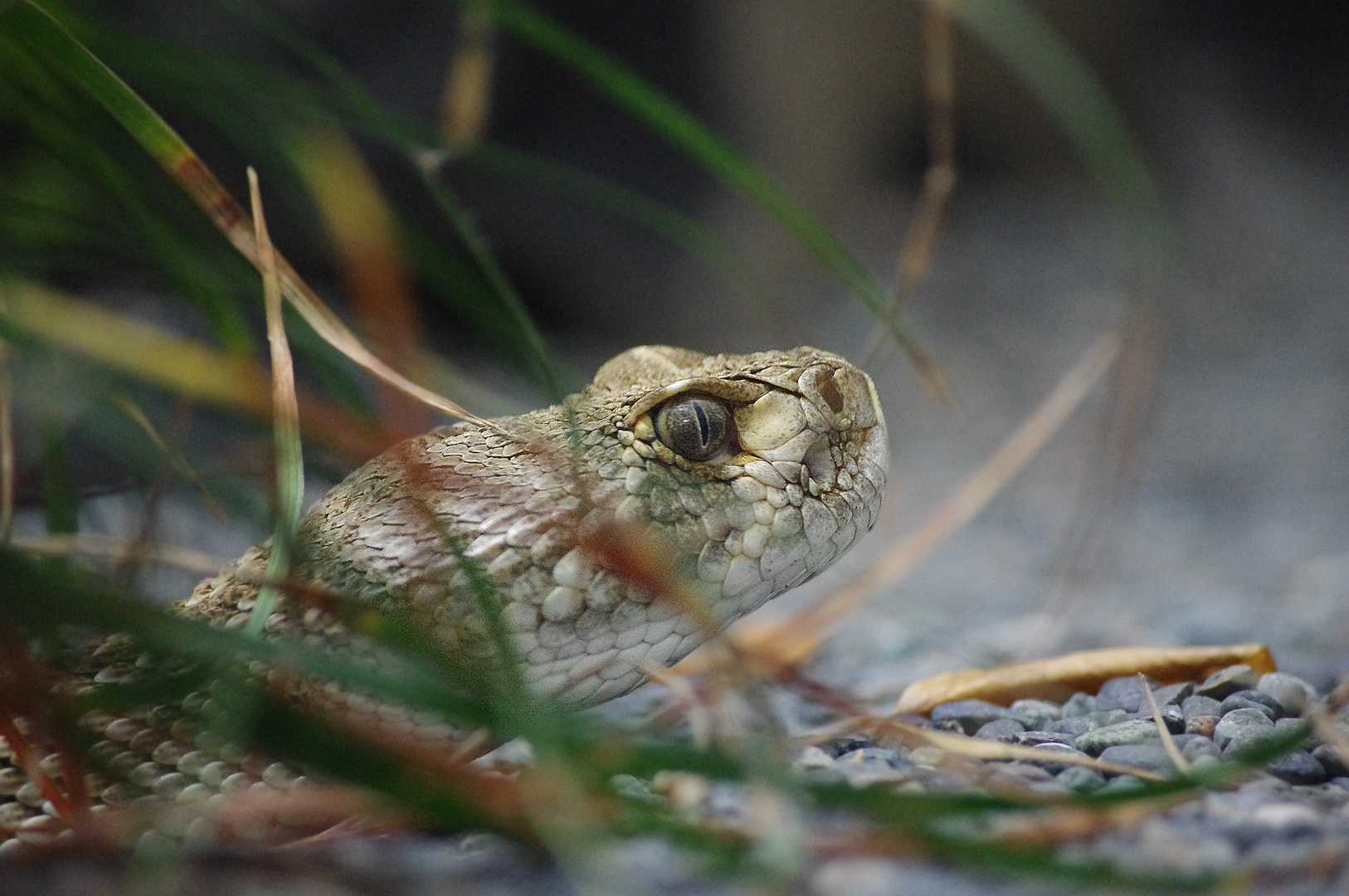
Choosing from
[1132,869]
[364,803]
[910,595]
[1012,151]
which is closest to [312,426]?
[364,803]

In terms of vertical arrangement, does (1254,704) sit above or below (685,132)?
below

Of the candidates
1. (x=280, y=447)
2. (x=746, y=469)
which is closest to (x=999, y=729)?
(x=746, y=469)

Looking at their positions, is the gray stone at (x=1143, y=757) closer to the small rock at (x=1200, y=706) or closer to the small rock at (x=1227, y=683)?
the small rock at (x=1200, y=706)

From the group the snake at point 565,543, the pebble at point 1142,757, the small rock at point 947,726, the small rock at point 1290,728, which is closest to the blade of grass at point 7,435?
the snake at point 565,543

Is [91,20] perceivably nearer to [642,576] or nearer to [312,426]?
[312,426]

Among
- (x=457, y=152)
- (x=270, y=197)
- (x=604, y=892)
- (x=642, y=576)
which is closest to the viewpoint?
(x=604, y=892)

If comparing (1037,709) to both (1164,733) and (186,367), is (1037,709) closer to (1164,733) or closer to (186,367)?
(1164,733)
